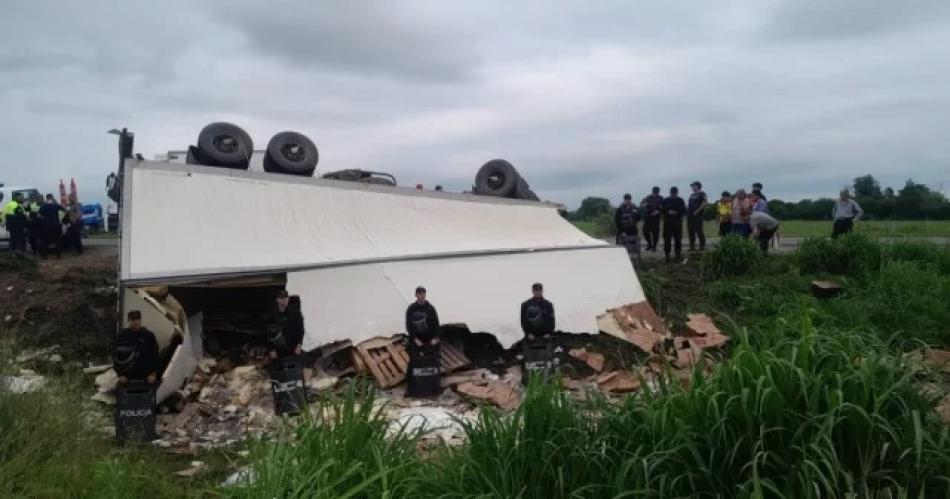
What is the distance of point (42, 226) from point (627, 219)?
11.8 m

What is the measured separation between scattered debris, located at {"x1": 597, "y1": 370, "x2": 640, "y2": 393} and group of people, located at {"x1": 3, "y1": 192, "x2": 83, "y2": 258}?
493 inches

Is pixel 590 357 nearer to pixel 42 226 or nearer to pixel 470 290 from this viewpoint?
pixel 470 290

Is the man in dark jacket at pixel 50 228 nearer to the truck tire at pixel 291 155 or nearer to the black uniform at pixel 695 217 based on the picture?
the truck tire at pixel 291 155

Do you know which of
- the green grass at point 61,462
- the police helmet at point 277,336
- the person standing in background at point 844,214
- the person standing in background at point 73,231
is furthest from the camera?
the person standing in background at point 73,231

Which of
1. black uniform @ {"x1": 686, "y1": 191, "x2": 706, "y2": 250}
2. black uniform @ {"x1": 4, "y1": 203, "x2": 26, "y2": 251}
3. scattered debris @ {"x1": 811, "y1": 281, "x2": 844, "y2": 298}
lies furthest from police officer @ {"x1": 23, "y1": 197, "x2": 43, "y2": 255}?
scattered debris @ {"x1": 811, "y1": 281, "x2": 844, "y2": 298}

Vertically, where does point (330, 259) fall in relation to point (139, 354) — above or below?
above

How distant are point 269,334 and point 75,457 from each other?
310 centimetres

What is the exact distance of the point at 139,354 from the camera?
21.5 ft

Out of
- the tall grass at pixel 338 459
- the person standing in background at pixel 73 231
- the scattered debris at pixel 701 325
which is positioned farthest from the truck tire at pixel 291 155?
the person standing in background at pixel 73 231

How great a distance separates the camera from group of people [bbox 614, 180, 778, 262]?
544 inches

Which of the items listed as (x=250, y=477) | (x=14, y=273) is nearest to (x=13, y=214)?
(x=14, y=273)

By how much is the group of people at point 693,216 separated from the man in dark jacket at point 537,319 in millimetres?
6696

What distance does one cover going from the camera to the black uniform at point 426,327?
25.4 ft

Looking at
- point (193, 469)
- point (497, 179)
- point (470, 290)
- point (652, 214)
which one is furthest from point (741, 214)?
point (193, 469)
